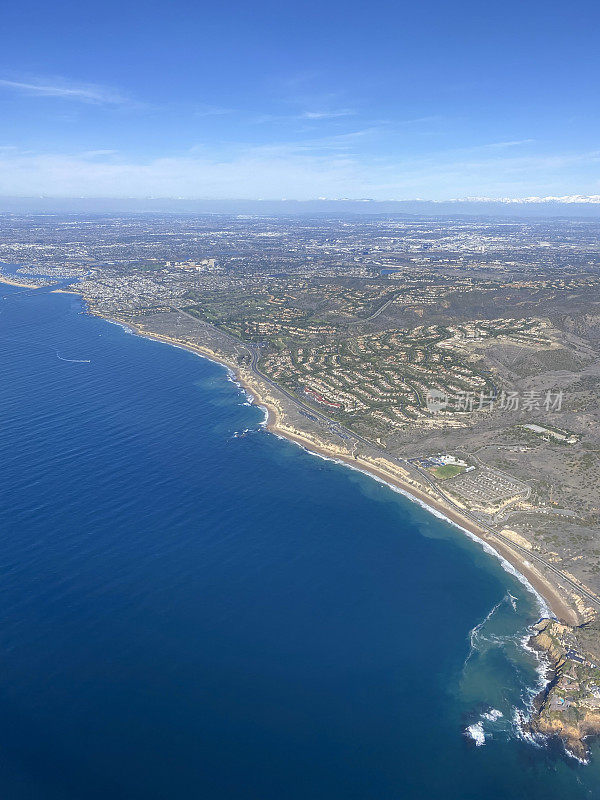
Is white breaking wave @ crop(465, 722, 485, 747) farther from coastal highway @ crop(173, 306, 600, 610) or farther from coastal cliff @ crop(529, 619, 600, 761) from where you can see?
coastal highway @ crop(173, 306, 600, 610)

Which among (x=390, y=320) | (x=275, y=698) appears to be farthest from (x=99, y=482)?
(x=390, y=320)

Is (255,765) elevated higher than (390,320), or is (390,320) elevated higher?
(390,320)

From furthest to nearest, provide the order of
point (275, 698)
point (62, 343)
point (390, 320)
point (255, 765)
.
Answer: point (390, 320) < point (62, 343) < point (275, 698) < point (255, 765)

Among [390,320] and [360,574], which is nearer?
[360,574]

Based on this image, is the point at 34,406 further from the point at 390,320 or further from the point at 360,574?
the point at 390,320

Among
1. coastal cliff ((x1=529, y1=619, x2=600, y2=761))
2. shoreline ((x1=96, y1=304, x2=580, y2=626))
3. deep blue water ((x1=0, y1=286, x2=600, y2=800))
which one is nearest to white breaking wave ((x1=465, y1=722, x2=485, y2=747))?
deep blue water ((x1=0, y1=286, x2=600, y2=800))

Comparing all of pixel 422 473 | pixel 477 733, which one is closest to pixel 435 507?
pixel 422 473
